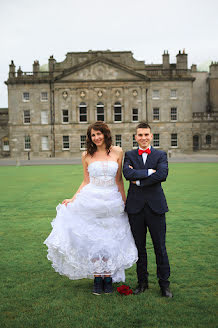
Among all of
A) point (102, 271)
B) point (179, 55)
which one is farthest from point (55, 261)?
point (179, 55)

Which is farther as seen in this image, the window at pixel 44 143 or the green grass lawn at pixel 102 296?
the window at pixel 44 143

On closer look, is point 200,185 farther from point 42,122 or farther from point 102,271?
point 42,122

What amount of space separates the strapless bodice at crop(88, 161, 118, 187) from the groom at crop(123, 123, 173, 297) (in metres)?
0.22

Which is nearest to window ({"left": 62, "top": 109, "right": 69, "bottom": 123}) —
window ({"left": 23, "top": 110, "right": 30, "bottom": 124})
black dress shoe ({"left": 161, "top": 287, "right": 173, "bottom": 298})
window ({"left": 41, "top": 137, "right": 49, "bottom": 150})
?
window ({"left": 41, "top": 137, "right": 49, "bottom": 150})

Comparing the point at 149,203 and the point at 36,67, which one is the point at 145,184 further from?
the point at 36,67

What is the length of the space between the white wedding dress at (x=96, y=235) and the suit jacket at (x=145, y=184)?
0.22 metres

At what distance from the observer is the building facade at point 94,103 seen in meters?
51.2

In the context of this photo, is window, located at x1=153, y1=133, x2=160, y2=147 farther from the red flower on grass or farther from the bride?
the red flower on grass

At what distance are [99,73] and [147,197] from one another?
48377mm

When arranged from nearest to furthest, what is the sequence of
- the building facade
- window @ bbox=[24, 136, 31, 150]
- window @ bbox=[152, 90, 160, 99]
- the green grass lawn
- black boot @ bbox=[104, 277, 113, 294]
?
the green grass lawn, black boot @ bbox=[104, 277, 113, 294], the building facade, window @ bbox=[152, 90, 160, 99], window @ bbox=[24, 136, 31, 150]

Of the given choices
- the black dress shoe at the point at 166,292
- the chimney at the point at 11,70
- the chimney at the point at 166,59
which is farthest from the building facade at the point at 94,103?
the black dress shoe at the point at 166,292

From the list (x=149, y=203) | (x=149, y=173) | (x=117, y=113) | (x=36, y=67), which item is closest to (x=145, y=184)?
(x=149, y=173)

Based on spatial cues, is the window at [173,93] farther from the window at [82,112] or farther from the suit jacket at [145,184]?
the suit jacket at [145,184]

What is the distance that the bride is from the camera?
181 inches
